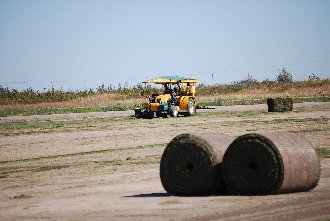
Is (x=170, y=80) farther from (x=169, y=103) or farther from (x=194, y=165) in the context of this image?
(x=194, y=165)

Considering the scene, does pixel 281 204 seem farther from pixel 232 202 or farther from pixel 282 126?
pixel 282 126

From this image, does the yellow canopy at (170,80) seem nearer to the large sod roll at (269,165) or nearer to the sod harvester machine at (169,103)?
the sod harvester machine at (169,103)

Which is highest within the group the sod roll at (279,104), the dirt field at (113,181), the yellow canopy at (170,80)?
the yellow canopy at (170,80)

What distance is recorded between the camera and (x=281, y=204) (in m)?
9.61

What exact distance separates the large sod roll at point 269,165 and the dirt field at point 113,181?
7.9 inches

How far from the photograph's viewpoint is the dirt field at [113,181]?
957 centimetres

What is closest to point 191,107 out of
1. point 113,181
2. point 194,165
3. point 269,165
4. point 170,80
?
point 170,80

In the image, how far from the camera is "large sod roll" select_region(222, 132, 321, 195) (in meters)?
10.2

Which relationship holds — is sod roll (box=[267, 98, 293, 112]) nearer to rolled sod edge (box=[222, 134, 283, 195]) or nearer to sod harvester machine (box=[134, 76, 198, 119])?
sod harvester machine (box=[134, 76, 198, 119])

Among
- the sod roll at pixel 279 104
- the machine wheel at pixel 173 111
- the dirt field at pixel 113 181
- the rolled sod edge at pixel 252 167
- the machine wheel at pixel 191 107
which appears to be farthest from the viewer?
the sod roll at pixel 279 104

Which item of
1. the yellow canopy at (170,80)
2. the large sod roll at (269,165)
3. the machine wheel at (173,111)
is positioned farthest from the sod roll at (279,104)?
the large sod roll at (269,165)

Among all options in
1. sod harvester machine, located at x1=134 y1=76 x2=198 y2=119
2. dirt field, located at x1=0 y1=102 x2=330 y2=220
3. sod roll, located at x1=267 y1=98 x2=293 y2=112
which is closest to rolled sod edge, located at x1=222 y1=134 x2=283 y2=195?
dirt field, located at x1=0 y1=102 x2=330 y2=220

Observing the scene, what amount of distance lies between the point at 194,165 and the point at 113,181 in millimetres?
3730

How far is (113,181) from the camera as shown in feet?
46.3
